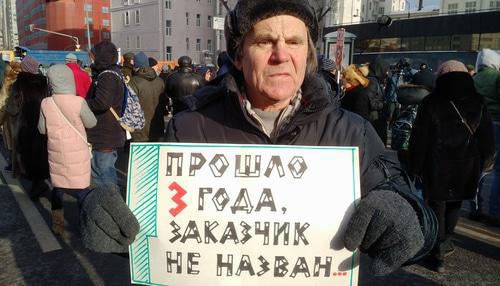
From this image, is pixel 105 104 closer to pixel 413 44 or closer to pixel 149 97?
pixel 149 97

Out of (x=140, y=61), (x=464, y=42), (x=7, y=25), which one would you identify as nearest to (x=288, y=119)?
(x=140, y=61)

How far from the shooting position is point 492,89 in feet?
14.1

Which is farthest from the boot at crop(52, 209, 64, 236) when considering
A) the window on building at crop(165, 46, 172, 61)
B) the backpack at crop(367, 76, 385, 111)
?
the window on building at crop(165, 46, 172, 61)

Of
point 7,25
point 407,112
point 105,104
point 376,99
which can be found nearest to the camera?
point 105,104

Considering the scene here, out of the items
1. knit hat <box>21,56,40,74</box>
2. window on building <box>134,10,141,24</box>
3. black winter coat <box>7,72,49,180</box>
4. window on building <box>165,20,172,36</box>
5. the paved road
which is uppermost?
window on building <box>134,10,141,24</box>

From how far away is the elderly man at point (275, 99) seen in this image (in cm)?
151

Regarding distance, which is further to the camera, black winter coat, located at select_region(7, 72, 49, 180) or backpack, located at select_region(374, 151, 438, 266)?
black winter coat, located at select_region(7, 72, 49, 180)

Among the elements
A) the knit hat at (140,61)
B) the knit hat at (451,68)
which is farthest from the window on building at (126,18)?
the knit hat at (451,68)

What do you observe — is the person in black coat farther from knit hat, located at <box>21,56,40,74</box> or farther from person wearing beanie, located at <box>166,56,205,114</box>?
person wearing beanie, located at <box>166,56,205,114</box>

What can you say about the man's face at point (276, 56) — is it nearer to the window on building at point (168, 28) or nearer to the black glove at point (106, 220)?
the black glove at point (106, 220)

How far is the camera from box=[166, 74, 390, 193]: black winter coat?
5.13 feet

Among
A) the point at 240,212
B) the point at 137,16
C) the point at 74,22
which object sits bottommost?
the point at 240,212

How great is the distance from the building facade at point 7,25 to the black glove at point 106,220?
132 meters

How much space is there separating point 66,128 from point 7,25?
151380 mm
